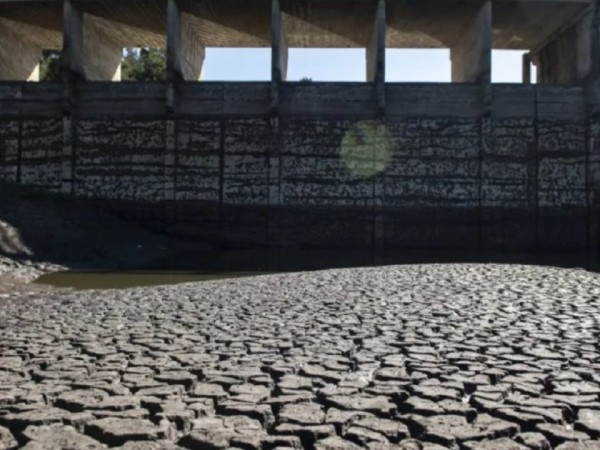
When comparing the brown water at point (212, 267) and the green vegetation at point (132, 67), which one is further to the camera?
the green vegetation at point (132, 67)

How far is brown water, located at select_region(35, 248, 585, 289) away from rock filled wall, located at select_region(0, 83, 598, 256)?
1262 millimetres

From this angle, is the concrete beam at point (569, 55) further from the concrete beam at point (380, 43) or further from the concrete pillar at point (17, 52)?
the concrete pillar at point (17, 52)

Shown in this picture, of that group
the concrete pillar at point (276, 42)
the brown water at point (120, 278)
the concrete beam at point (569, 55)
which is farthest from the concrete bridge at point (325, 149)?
the brown water at point (120, 278)

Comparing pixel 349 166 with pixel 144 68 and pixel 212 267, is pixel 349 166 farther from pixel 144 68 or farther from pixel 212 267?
pixel 144 68

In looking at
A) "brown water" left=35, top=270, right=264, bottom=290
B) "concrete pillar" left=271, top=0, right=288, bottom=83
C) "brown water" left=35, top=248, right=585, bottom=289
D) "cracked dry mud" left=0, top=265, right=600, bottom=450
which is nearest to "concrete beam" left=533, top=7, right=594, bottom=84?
"brown water" left=35, top=248, right=585, bottom=289

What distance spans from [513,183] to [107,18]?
16019mm

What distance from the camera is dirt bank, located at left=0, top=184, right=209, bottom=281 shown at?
14.7m

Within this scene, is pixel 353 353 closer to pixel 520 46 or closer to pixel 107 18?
pixel 107 18

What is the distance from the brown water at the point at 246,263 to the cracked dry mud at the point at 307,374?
4.87 m

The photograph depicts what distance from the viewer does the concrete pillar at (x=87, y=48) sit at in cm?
2100

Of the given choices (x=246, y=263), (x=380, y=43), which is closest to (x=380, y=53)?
(x=380, y=43)

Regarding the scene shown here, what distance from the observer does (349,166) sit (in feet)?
69.9

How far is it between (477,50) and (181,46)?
34.8 ft

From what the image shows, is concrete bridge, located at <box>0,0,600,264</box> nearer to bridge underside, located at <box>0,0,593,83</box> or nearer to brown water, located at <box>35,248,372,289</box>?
bridge underside, located at <box>0,0,593,83</box>
